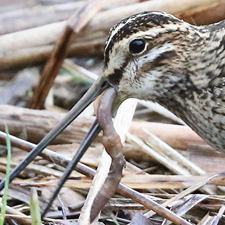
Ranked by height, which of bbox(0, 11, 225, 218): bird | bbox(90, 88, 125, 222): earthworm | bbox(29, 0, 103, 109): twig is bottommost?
bbox(90, 88, 125, 222): earthworm

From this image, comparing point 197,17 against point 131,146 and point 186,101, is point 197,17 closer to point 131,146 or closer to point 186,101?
point 131,146

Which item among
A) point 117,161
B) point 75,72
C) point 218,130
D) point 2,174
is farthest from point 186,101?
point 75,72

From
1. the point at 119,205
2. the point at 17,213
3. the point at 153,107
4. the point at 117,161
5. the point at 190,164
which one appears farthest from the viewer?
the point at 153,107

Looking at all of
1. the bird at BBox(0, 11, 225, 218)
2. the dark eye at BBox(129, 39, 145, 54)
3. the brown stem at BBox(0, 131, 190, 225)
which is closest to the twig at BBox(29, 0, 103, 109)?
the brown stem at BBox(0, 131, 190, 225)

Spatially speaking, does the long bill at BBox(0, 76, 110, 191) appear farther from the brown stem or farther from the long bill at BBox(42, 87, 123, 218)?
the brown stem

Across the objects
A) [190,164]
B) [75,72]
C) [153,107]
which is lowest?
[190,164]

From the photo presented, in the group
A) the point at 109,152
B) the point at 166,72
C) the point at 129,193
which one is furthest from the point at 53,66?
the point at 109,152

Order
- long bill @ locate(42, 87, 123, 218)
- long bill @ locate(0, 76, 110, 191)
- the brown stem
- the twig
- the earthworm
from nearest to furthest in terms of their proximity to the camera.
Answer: the earthworm < long bill @ locate(42, 87, 123, 218) < long bill @ locate(0, 76, 110, 191) < the brown stem < the twig
